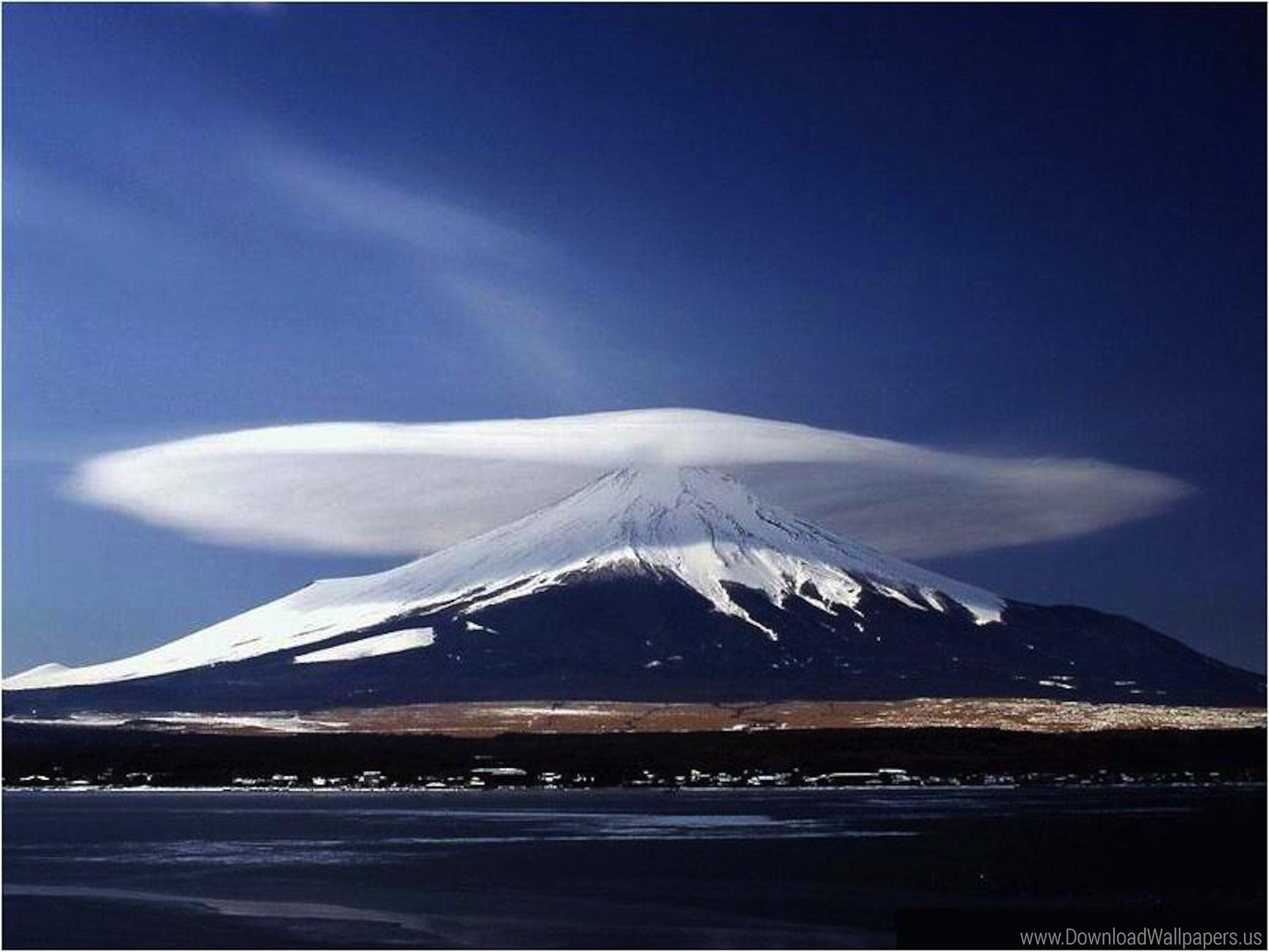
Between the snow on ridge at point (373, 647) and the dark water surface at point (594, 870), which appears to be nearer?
the dark water surface at point (594, 870)

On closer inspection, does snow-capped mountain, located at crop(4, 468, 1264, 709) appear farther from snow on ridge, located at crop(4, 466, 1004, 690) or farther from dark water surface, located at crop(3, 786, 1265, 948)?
dark water surface, located at crop(3, 786, 1265, 948)

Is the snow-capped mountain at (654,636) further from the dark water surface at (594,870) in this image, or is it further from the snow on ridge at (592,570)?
the dark water surface at (594,870)

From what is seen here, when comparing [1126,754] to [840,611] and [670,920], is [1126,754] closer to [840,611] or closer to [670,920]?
[670,920]

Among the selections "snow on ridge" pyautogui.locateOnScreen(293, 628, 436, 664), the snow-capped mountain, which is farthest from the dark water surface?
"snow on ridge" pyautogui.locateOnScreen(293, 628, 436, 664)

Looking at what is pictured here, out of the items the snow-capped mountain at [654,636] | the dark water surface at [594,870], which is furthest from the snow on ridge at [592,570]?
the dark water surface at [594,870]

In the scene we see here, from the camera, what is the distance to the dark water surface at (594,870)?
85.3 feet

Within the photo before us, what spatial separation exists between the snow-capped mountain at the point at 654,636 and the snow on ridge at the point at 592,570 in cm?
37

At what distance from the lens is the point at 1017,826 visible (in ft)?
139

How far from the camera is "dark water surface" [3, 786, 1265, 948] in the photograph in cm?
2598

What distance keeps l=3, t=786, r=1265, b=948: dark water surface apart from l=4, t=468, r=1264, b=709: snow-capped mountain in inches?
3446

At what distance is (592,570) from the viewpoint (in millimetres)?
172875

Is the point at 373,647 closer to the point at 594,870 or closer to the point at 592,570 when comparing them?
the point at 592,570

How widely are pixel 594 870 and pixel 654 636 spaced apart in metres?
124

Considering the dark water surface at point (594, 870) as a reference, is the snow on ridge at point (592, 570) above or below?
above
